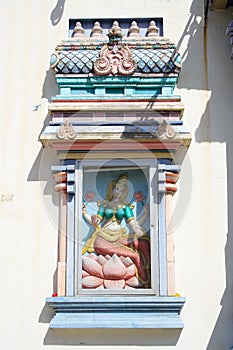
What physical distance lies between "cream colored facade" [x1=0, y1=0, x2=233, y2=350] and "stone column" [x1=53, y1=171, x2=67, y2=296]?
0.08 meters

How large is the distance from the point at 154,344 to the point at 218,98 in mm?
2250

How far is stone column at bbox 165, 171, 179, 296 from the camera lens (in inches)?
220

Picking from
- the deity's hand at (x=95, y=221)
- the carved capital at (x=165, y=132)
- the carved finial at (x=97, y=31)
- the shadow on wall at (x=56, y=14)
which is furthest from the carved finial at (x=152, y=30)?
the deity's hand at (x=95, y=221)

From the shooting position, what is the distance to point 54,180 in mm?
5898

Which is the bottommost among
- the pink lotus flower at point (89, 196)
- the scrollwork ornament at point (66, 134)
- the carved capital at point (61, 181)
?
the pink lotus flower at point (89, 196)

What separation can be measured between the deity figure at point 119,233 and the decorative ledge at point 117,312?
0.26m

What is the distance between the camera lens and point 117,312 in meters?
5.50

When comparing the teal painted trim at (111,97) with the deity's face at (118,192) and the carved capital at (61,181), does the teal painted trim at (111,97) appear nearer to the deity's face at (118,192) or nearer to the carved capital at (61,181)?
the carved capital at (61,181)

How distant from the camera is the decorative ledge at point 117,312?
545 cm

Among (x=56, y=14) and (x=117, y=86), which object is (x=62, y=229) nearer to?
(x=117, y=86)

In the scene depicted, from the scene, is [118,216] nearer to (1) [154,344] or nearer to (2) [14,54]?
(1) [154,344]

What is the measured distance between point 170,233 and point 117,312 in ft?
2.65

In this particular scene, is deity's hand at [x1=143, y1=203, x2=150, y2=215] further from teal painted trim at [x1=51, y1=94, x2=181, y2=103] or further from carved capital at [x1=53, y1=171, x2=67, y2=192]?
teal painted trim at [x1=51, y1=94, x2=181, y2=103]

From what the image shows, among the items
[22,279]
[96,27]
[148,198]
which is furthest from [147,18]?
[22,279]
